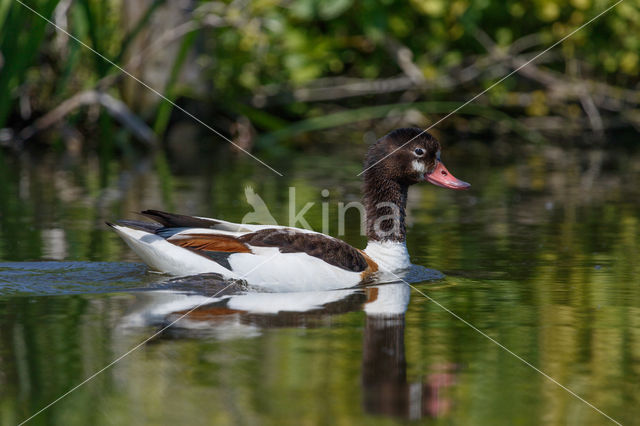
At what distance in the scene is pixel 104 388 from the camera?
497 cm

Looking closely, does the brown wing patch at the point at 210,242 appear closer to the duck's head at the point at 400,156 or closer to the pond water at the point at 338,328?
the pond water at the point at 338,328

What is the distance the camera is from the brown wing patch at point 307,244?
7.55m

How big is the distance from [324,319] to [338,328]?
0.92 ft

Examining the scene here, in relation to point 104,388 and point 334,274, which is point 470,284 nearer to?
point 334,274

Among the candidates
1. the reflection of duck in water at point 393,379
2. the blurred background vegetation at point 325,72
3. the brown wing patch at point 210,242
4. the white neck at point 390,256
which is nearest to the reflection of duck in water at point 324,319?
the reflection of duck in water at point 393,379

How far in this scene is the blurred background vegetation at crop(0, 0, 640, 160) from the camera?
17094 millimetres

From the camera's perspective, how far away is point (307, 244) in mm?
7586

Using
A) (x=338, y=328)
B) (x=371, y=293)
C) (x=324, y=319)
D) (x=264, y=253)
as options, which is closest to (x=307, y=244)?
(x=264, y=253)

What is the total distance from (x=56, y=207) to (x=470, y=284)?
17.9 ft

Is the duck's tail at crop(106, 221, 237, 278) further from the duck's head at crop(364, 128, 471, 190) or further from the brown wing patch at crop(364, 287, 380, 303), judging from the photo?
the duck's head at crop(364, 128, 471, 190)

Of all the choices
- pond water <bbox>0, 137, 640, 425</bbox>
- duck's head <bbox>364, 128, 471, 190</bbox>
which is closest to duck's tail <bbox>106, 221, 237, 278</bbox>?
pond water <bbox>0, 137, 640, 425</bbox>

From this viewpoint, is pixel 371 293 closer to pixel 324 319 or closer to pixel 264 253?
pixel 264 253

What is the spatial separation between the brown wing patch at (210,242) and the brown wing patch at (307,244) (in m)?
0.06

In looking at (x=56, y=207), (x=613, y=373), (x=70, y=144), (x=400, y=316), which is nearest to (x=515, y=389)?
(x=613, y=373)
